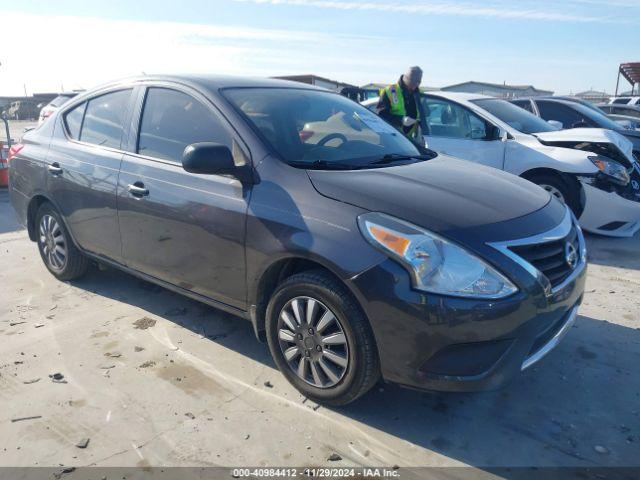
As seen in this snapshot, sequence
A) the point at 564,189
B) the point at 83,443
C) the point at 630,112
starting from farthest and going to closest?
the point at 630,112 < the point at 564,189 < the point at 83,443

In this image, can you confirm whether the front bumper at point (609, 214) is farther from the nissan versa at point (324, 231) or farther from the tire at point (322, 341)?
the tire at point (322, 341)

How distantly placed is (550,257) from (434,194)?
2.20 ft

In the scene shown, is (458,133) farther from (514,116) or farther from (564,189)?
(564,189)

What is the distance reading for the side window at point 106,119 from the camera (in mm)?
3844

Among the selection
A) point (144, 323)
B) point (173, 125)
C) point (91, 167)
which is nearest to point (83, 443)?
point (144, 323)

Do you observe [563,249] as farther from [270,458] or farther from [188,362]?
[188,362]

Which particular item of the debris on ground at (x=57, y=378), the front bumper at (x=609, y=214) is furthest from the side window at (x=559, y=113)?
the debris on ground at (x=57, y=378)

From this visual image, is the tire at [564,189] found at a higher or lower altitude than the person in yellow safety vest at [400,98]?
lower

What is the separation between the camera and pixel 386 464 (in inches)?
96.7

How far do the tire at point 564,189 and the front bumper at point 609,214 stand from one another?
92mm

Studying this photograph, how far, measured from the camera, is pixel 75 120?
4.34 meters

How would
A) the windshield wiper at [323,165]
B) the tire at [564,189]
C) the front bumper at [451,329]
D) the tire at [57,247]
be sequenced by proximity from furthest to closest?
the tire at [564,189], the tire at [57,247], the windshield wiper at [323,165], the front bumper at [451,329]

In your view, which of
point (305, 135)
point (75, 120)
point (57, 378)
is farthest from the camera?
point (75, 120)

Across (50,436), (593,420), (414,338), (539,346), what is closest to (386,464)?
(414,338)
